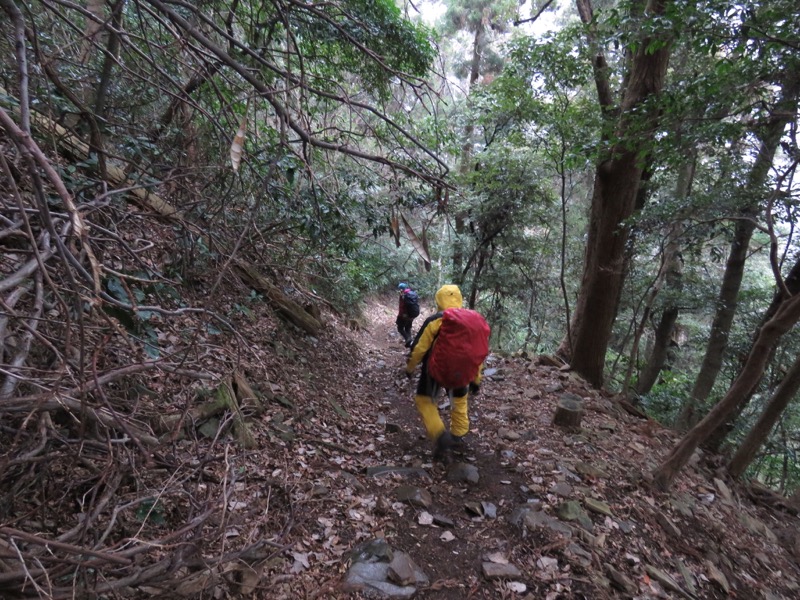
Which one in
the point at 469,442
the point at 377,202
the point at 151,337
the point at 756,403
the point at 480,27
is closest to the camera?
the point at 151,337

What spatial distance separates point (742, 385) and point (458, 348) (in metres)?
2.97

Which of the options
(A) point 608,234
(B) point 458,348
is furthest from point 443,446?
(A) point 608,234

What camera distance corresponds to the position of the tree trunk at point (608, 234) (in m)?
6.73

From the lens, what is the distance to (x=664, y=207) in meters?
6.91

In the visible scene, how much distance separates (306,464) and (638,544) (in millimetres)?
3139

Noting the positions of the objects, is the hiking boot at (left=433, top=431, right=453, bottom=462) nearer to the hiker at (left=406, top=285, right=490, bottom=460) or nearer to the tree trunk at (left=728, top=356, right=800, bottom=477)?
the hiker at (left=406, top=285, right=490, bottom=460)

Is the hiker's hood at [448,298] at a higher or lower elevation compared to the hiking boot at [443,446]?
higher

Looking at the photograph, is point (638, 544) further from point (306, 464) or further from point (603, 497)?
point (306, 464)

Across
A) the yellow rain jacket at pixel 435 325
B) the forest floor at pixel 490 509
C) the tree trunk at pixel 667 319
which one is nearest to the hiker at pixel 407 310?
the forest floor at pixel 490 509

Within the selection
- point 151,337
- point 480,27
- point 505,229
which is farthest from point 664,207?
point 480,27

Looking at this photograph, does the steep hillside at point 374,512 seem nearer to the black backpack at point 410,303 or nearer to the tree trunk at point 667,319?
the black backpack at point 410,303

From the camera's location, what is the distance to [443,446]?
4598 mm

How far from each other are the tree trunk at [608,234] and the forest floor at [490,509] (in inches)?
60.1

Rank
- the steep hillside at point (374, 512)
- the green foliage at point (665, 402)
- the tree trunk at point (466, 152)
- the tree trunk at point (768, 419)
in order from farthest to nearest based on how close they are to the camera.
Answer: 1. the tree trunk at point (466, 152)
2. the green foliage at point (665, 402)
3. the tree trunk at point (768, 419)
4. the steep hillside at point (374, 512)
